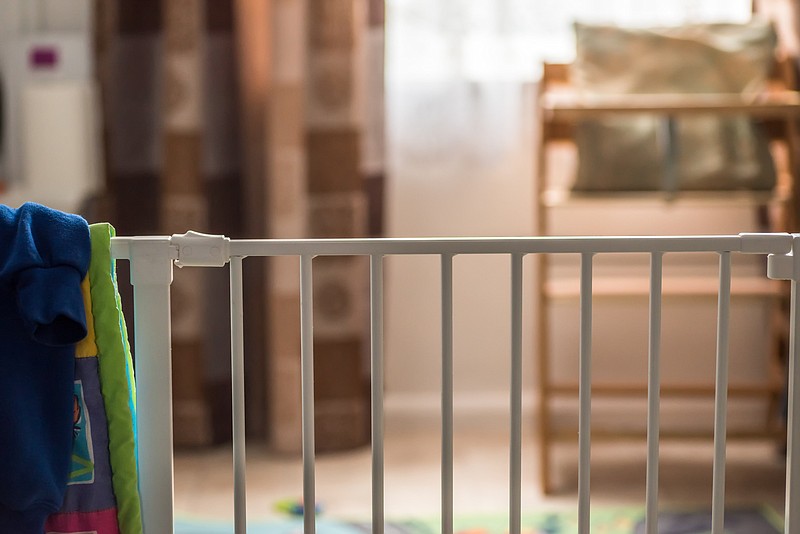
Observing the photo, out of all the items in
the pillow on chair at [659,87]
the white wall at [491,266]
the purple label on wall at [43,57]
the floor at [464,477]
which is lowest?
the floor at [464,477]

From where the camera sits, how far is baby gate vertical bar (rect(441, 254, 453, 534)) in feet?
3.51

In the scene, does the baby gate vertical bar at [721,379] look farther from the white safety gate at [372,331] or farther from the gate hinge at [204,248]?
the gate hinge at [204,248]

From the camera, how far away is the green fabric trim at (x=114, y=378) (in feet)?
3.38

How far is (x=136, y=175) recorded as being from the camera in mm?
2406

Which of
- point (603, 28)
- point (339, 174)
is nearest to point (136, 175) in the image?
point (339, 174)

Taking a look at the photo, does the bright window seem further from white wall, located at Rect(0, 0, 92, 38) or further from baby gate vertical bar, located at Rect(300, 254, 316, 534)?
baby gate vertical bar, located at Rect(300, 254, 316, 534)

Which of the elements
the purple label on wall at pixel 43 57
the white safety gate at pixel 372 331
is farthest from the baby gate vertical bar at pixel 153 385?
the purple label on wall at pixel 43 57

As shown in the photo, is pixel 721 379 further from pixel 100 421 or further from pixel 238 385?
pixel 100 421

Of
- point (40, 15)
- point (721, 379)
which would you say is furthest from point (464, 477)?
point (40, 15)

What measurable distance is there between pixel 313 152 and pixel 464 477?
2.68ft

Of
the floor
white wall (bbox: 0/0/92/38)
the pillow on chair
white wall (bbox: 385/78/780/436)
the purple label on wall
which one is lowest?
the floor

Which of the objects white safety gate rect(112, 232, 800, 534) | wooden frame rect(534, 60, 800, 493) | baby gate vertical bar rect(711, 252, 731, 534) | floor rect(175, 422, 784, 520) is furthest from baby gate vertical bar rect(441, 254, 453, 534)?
wooden frame rect(534, 60, 800, 493)

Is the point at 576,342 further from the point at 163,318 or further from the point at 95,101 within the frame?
the point at 163,318

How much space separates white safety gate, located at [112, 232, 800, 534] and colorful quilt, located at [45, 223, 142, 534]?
28 mm
